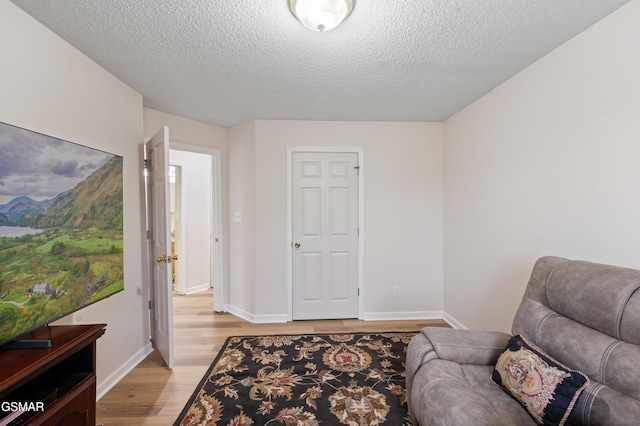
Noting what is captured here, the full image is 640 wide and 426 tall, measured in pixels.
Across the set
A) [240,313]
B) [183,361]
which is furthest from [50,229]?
[240,313]

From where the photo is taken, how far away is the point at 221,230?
3.21 meters

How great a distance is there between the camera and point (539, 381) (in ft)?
3.56

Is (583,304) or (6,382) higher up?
(583,304)

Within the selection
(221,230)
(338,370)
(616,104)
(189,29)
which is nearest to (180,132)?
(221,230)

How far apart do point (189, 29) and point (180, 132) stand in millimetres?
1614

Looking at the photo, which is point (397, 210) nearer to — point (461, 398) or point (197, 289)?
point (461, 398)

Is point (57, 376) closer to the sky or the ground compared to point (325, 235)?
closer to the ground

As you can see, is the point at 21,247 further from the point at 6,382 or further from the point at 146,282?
the point at 146,282

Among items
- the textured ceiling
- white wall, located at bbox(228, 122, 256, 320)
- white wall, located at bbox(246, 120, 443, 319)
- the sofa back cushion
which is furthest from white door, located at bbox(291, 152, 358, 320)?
the sofa back cushion

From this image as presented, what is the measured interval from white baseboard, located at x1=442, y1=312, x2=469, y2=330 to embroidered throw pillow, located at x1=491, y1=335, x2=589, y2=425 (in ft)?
5.22

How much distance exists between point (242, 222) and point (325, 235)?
3.47ft

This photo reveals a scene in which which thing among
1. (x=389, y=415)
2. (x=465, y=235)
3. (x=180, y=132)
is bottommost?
(x=389, y=415)

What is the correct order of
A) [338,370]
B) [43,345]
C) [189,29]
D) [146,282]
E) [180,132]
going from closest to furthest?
[43,345], [189,29], [338,370], [146,282], [180,132]

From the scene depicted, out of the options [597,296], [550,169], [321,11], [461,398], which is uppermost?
[321,11]
